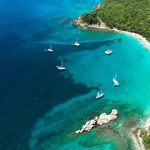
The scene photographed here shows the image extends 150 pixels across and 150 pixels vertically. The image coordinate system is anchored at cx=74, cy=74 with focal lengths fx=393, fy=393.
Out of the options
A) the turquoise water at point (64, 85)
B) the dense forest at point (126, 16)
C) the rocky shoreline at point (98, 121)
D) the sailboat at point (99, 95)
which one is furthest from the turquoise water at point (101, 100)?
the dense forest at point (126, 16)

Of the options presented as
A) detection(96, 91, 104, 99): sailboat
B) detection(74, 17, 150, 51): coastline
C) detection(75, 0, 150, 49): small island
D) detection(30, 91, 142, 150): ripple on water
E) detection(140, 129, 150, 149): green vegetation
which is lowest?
detection(30, 91, 142, 150): ripple on water

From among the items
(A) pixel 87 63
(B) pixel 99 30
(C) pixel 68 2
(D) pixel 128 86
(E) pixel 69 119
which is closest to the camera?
(E) pixel 69 119

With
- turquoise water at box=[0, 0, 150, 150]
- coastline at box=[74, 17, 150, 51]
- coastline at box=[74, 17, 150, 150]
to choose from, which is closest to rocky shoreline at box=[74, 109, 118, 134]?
turquoise water at box=[0, 0, 150, 150]

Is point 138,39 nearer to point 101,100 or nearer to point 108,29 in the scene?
point 108,29

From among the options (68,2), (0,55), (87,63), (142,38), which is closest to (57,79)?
(87,63)

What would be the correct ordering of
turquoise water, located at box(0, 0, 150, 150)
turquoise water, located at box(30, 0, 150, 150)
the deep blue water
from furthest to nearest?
the deep blue water
turquoise water, located at box(0, 0, 150, 150)
turquoise water, located at box(30, 0, 150, 150)

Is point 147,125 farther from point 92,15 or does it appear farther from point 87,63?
point 92,15

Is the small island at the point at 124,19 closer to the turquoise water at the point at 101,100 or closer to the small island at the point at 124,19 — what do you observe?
the small island at the point at 124,19

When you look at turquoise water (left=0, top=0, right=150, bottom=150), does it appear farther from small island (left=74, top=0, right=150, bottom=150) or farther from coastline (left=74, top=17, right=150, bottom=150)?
small island (left=74, top=0, right=150, bottom=150)
